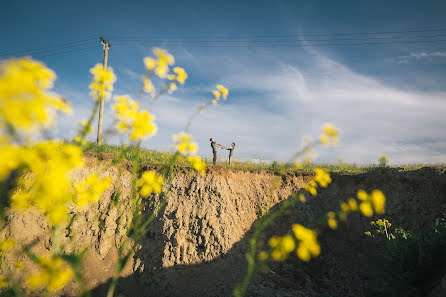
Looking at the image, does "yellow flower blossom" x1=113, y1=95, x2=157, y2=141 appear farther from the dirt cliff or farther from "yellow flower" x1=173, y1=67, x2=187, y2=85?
the dirt cliff

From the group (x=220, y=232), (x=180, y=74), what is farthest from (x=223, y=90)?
(x=220, y=232)

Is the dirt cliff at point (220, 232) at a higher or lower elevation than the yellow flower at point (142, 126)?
lower

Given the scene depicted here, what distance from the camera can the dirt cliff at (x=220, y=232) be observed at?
25.8 ft

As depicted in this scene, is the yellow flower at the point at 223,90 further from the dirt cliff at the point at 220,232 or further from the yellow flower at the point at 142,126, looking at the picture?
the dirt cliff at the point at 220,232

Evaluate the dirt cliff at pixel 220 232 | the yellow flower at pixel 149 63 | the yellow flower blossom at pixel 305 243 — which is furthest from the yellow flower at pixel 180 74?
the dirt cliff at pixel 220 232

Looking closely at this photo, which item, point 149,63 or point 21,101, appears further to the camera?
point 149,63

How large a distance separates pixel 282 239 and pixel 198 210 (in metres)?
7.60

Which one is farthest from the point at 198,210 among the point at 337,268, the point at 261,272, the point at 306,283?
the point at 337,268

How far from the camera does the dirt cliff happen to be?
25.8ft

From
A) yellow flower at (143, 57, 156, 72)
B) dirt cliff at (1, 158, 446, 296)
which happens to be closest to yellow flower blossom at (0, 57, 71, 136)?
yellow flower at (143, 57, 156, 72)

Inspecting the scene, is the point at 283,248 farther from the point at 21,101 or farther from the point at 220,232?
the point at 220,232

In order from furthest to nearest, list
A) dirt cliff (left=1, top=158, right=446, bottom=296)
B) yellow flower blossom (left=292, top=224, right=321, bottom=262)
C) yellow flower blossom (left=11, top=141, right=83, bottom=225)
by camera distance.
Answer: dirt cliff (left=1, top=158, right=446, bottom=296) < yellow flower blossom (left=292, top=224, right=321, bottom=262) < yellow flower blossom (left=11, top=141, right=83, bottom=225)

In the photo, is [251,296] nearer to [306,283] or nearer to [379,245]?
[306,283]

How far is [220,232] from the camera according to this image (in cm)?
884
